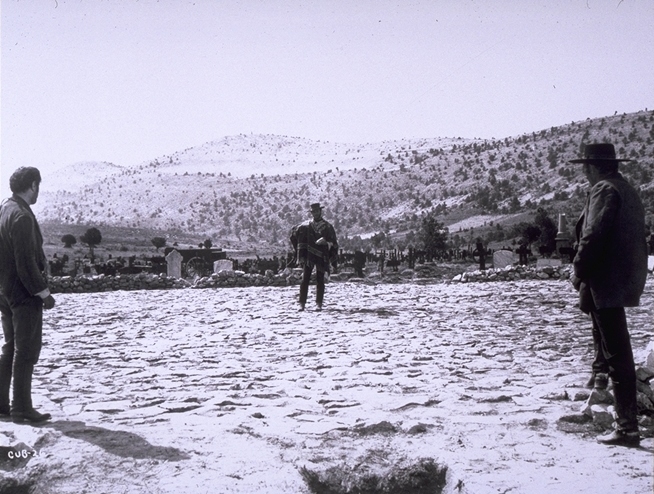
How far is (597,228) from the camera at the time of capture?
426 cm

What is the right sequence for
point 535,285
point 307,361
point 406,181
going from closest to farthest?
point 307,361, point 535,285, point 406,181

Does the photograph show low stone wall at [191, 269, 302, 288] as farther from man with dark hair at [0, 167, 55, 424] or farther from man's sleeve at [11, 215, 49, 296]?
man's sleeve at [11, 215, 49, 296]

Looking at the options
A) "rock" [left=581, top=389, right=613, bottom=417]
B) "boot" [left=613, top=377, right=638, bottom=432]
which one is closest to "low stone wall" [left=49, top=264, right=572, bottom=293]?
"rock" [left=581, top=389, right=613, bottom=417]

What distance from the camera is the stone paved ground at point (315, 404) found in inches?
148

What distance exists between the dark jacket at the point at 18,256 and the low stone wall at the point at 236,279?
54.4 feet

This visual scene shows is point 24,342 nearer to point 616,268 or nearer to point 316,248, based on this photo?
point 616,268

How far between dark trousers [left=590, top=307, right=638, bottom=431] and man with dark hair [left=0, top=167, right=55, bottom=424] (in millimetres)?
3940

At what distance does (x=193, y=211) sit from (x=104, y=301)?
70.9 m

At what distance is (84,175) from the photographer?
169 meters

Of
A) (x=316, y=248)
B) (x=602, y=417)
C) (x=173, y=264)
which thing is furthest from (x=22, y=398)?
(x=173, y=264)

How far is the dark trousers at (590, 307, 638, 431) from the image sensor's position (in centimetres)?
410

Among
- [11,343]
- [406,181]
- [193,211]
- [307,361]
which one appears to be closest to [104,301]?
[307,361]

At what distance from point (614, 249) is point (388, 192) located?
71.2 meters

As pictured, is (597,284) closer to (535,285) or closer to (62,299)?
(535,285)
